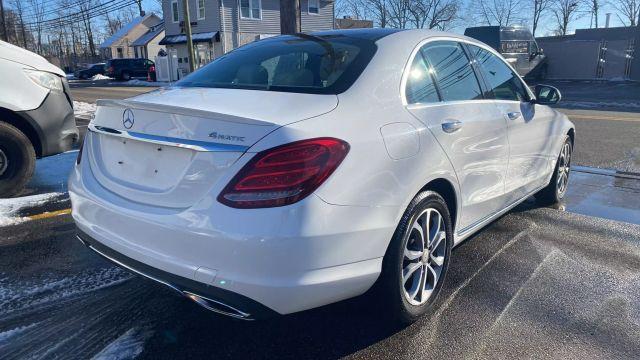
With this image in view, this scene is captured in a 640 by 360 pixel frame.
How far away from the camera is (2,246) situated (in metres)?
3.90

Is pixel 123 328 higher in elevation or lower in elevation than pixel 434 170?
lower

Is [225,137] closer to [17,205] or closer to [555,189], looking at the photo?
[17,205]

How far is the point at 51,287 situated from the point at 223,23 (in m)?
29.3

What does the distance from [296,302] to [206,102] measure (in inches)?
42.1

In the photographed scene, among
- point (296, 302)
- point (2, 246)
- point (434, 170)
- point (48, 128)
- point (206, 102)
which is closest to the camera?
point (296, 302)

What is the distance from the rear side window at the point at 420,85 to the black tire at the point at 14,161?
4201 millimetres

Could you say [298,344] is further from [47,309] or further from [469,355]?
[47,309]

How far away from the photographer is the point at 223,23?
99.7 feet

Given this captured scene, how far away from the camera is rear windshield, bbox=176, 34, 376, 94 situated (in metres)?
2.68

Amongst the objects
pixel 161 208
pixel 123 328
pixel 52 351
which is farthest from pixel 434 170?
pixel 52 351

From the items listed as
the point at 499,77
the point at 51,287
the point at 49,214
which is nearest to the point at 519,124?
the point at 499,77

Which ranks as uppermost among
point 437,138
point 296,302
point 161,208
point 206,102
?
point 206,102

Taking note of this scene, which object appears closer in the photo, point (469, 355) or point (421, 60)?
point (469, 355)

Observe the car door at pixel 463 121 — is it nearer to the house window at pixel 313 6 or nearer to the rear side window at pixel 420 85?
the rear side window at pixel 420 85
